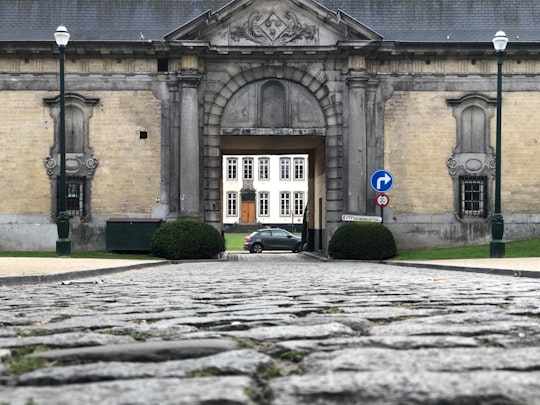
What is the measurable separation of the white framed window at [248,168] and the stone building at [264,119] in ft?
184

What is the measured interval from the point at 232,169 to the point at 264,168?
3.32 m

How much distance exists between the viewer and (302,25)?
107 feet

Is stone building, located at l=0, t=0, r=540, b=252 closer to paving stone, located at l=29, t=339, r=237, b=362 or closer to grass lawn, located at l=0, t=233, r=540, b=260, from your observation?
grass lawn, located at l=0, t=233, r=540, b=260

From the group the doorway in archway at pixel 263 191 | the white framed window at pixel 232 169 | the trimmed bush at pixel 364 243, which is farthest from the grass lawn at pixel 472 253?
the white framed window at pixel 232 169

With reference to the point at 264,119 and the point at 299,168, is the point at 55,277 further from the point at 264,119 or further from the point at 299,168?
the point at 299,168

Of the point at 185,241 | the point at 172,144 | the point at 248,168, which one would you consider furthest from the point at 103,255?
the point at 248,168

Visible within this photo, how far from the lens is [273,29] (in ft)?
107

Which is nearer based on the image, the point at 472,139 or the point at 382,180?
the point at 382,180

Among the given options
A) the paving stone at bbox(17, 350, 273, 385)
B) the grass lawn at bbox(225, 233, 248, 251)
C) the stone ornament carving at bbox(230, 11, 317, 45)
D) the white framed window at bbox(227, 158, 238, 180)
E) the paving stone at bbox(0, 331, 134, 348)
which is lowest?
the grass lawn at bbox(225, 233, 248, 251)

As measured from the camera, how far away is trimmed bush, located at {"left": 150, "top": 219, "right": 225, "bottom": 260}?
1176 inches

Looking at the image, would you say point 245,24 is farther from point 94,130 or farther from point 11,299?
point 11,299

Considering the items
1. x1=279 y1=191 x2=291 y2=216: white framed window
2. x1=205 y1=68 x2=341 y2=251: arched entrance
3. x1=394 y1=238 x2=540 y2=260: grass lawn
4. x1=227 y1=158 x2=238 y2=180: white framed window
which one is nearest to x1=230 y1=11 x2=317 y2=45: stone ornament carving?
x1=205 y1=68 x2=341 y2=251: arched entrance

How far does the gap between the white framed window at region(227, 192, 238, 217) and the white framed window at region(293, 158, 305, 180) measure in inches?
259

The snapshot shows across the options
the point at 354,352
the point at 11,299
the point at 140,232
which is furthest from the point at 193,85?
the point at 354,352
